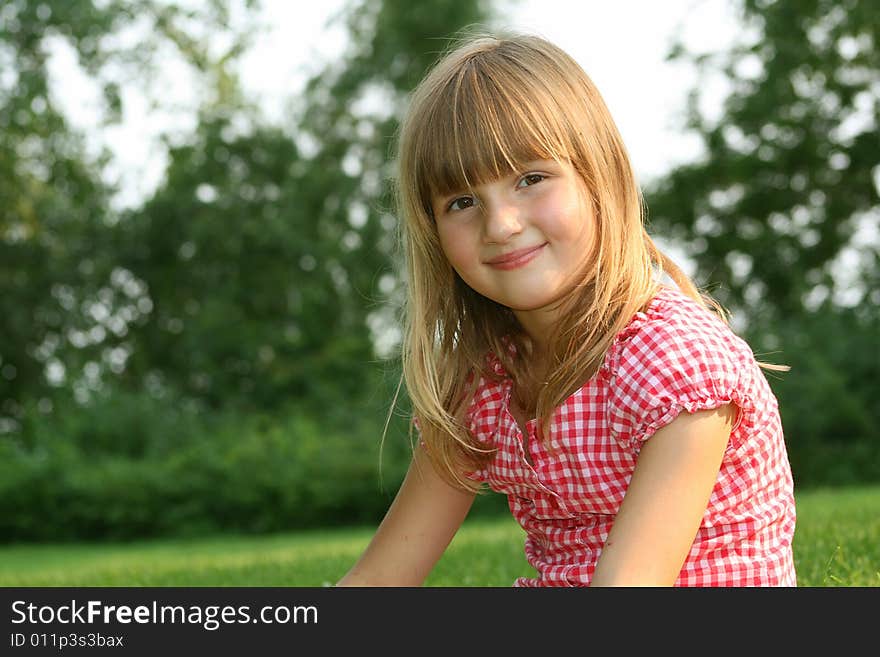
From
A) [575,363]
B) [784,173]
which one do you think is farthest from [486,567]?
[784,173]

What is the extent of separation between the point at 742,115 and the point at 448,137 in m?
17.6

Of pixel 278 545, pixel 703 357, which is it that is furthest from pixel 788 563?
pixel 278 545

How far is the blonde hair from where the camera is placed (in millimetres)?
2244

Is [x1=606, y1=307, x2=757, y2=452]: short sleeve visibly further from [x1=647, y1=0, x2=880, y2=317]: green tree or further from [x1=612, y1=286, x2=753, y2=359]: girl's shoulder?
[x1=647, y1=0, x2=880, y2=317]: green tree

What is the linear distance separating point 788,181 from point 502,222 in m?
18.2

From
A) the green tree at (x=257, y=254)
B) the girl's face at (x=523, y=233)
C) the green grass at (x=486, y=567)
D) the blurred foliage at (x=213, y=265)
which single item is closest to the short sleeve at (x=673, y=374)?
the girl's face at (x=523, y=233)

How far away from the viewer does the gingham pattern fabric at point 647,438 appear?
6.58 feet

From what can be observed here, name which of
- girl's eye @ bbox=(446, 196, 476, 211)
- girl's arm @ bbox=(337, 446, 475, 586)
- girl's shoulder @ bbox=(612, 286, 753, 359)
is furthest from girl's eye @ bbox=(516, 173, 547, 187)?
girl's arm @ bbox=(337, 446, 475, 586)

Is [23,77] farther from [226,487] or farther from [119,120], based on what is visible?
[226,487]

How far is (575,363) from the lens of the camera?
2.25 metres

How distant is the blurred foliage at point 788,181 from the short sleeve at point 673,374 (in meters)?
12.8

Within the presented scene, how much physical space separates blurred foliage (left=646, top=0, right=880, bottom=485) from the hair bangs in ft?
41.9

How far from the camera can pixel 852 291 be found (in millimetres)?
16703
